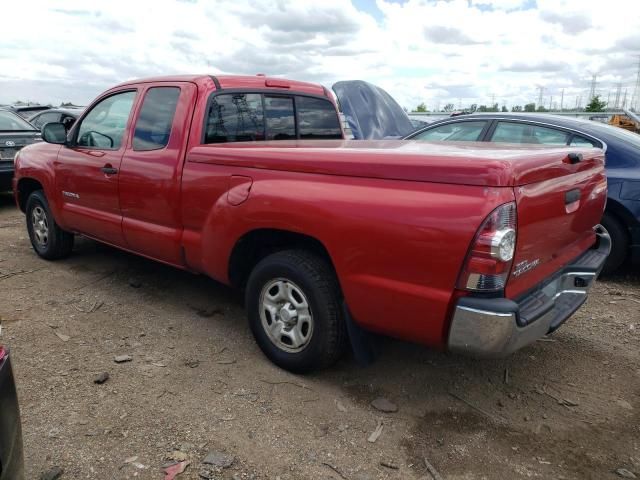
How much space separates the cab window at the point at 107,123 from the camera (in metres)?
4.35

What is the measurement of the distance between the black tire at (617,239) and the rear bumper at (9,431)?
196 inches

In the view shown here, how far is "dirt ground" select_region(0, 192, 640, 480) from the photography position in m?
2.52

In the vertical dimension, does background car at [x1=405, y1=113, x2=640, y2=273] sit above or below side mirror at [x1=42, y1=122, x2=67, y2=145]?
below

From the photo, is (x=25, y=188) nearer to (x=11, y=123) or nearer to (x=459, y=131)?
(x=11, y=123)

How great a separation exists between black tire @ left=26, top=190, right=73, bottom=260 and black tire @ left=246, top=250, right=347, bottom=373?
308 centimetres

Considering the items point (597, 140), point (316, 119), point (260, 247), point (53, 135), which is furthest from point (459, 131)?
point (53, 135)

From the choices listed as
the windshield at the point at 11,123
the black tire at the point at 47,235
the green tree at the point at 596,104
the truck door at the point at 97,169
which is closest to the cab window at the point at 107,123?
the truck door at the point at 97,169

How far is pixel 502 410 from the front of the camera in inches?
117

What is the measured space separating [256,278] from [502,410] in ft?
5.42

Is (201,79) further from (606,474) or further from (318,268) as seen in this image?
(606,474)

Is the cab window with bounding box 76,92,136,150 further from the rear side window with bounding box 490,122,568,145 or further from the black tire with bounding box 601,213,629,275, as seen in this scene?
the black tire with bounding box 601,213,629,275

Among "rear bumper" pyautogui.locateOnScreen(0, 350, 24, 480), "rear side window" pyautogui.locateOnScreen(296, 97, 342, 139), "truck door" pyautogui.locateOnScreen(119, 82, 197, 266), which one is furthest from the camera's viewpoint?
"rear side window" pyautogui.locateOnScreen(296, 97, 342, 139)

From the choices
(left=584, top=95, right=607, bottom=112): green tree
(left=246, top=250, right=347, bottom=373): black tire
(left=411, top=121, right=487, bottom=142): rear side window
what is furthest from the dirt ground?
(left=584, top=95, right=607, bottom=112): green tree

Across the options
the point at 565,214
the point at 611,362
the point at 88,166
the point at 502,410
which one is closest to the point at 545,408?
the point at 502,410
